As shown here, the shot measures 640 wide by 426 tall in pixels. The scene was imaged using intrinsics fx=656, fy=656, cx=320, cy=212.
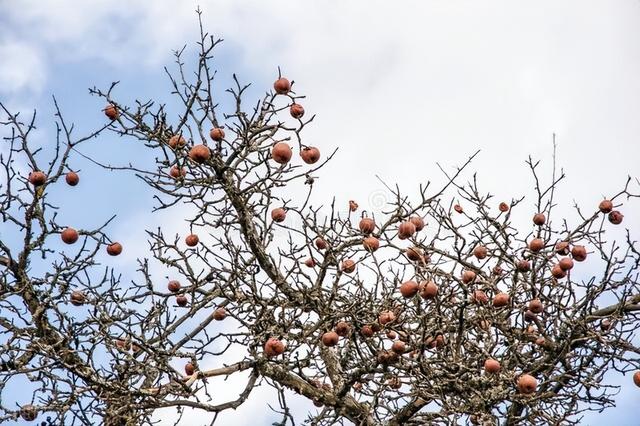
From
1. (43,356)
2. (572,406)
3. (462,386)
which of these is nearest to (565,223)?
(572,406)

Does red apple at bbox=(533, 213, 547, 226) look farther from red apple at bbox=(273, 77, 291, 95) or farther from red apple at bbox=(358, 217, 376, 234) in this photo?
red apple at bbox=(273, 77, 291, 95)

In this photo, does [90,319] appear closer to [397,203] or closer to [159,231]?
[159,231]

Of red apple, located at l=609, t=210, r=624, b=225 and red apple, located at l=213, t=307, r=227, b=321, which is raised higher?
red apple, located at l=609, t=210, r=624, b=225

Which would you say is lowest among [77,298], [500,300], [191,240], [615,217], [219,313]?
[500,300]

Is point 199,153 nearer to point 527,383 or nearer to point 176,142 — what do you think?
point 176,142

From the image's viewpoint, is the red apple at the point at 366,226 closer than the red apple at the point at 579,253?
Yes

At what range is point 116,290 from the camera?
5.78 m

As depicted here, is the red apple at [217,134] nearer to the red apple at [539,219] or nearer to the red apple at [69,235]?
the red apple at [69,235]

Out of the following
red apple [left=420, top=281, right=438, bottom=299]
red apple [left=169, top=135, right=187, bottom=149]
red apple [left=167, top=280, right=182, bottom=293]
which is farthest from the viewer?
red apple [left=167, top=280, right=182, bottom=293]

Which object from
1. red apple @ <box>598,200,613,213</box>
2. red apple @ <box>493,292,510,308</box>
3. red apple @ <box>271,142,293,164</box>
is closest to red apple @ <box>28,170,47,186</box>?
red apple @ <box>271,142,293,164</box>

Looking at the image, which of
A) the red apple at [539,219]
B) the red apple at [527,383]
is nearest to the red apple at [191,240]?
the red apple at [527,383]

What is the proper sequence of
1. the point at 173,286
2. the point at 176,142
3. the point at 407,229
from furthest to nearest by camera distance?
the point at 173,286, the point at 176,142, the point at 407,229

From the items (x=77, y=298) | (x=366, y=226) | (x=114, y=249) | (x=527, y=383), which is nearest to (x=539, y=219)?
(x=366, y=226)

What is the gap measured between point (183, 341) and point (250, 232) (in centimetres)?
103
